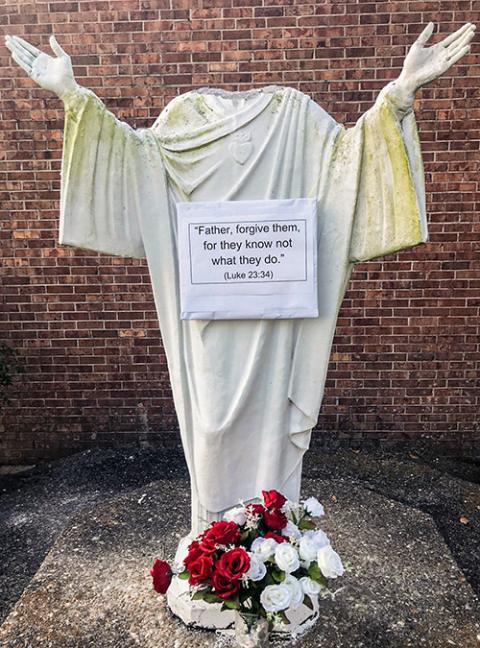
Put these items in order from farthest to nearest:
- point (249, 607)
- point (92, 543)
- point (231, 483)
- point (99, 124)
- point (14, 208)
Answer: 1. point (14, 208)
2. point (92, 543)
3. point (231, 483)
4. point (99, 124)
5. point (249, 607)

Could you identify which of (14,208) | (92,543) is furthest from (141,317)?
(92,543)

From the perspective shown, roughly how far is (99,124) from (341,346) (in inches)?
123

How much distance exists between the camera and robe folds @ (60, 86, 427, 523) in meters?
2.22

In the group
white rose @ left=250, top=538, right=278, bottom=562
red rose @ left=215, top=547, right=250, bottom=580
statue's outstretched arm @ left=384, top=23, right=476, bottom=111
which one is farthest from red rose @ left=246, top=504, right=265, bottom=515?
statue's outstretched arm @ left=384, top=23, right=476, bottom=111

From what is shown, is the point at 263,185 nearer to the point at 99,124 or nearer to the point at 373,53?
the point at 99,124

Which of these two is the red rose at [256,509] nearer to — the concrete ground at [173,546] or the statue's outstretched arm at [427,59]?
the concrete ground at [173,546]

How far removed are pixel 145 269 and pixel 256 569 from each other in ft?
10.8

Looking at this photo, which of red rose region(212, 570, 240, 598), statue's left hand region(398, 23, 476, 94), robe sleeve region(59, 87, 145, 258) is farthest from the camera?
robe sleeve region(59, 87, 145, 258)

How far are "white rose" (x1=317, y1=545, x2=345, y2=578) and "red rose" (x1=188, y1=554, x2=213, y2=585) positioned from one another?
1.19ft

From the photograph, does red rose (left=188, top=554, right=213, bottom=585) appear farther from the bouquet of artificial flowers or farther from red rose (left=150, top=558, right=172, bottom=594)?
red rose (left=150, top=558, right=172, bottom=594)

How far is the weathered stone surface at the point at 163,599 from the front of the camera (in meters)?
2.51

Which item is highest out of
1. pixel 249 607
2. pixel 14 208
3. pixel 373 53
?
pixel 373 53

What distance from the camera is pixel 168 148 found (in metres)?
2.30

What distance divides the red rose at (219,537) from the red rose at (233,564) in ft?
0.23
